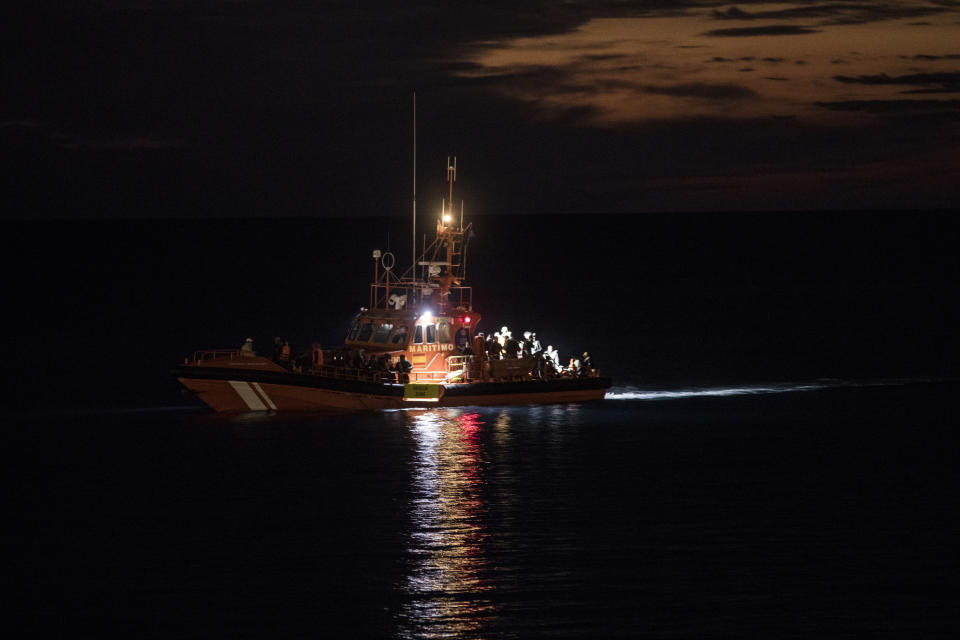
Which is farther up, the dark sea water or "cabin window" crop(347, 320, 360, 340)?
"cabin window" crop(347, 320, 360, 340)

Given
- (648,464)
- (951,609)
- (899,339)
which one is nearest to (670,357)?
(899,339)

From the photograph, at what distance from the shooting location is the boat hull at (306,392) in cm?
4212

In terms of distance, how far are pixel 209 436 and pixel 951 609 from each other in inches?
877

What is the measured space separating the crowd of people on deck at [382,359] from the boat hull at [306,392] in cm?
53

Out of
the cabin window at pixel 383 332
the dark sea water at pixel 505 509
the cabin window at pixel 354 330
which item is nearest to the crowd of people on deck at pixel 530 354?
the dark sea water at pixel 505 509

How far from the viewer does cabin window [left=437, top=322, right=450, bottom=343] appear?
45281mm

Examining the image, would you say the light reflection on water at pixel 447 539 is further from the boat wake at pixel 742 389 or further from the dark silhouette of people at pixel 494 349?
the boat wake at pixel 742 389

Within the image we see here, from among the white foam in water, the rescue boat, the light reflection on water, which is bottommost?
the light reflection on water

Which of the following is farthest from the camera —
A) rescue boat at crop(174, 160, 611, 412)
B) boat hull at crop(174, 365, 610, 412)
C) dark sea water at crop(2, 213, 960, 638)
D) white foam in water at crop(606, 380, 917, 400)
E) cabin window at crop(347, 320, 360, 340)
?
white foam in water at crop(606, 380, 917, 400)

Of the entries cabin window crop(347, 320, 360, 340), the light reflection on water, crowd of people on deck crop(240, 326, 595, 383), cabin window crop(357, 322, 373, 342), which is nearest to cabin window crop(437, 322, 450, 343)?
crowd of people on deck crop(240, 326, 595, 383)

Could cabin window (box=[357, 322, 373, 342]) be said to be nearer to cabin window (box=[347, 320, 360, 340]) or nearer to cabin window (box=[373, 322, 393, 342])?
cabin window (box=[347, 320, 360, 340])

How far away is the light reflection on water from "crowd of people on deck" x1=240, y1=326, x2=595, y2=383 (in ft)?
7.62

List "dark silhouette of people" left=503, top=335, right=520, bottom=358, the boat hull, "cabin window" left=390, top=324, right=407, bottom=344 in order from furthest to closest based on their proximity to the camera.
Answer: "dark silhouette of people" left=503, top=335, right=520, bottom=358
"cabin window" left=390, top=324, right=407, bottom=344
the boat hull

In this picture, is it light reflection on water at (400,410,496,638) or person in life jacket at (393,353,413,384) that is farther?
person in life jacket at (393,353,413,384)
